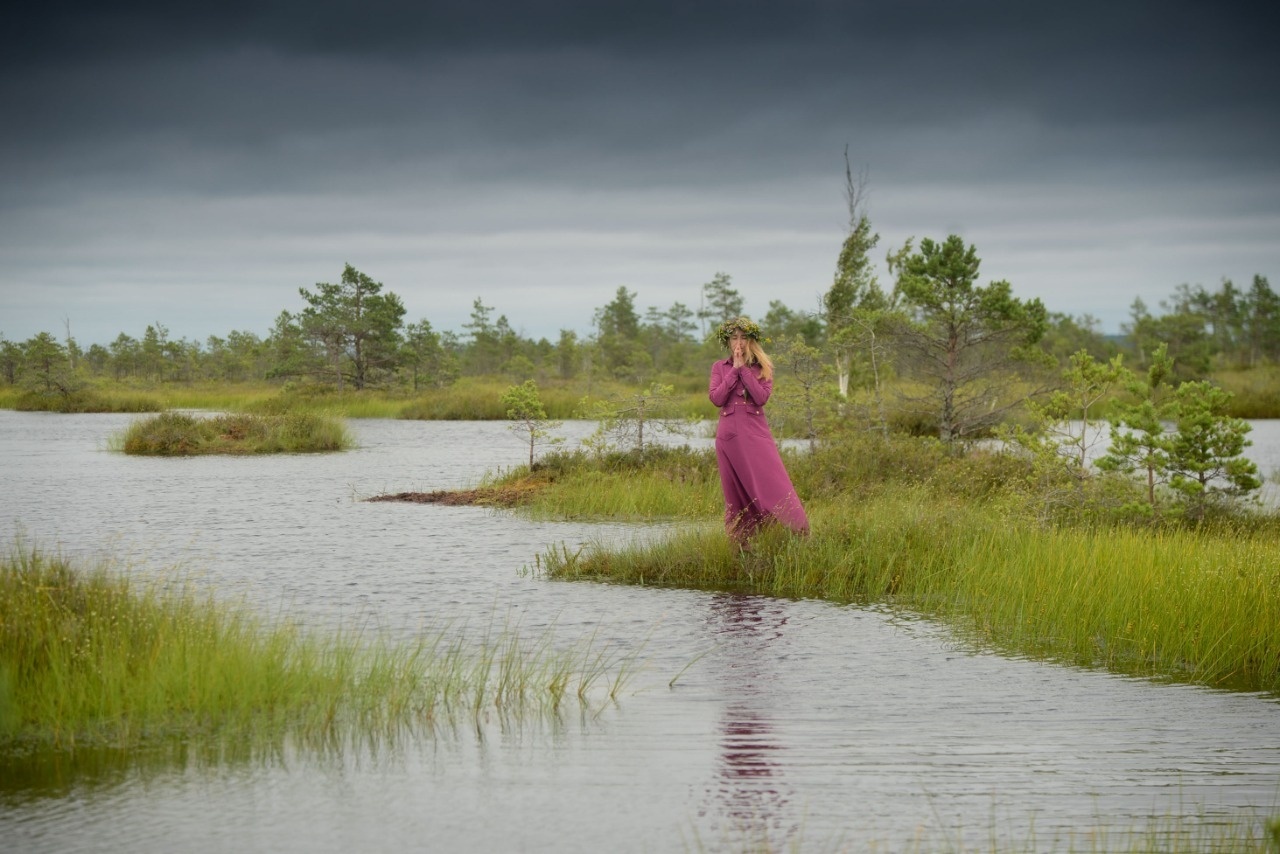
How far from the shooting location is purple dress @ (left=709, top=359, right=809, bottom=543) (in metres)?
12.2

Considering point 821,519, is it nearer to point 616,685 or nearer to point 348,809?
point 616,685

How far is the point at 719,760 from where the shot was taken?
661cm

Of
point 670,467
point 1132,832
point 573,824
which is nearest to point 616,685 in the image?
point 573,824

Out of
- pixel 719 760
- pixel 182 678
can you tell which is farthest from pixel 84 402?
pixel 719 760

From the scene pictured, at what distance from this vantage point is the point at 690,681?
8.51m

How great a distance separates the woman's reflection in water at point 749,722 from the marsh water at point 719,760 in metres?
0.02

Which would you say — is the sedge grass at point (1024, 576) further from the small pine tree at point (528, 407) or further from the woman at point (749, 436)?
the small pine tree at point (528, 407)

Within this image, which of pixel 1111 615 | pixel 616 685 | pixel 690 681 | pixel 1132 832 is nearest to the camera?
pixel 1132 832

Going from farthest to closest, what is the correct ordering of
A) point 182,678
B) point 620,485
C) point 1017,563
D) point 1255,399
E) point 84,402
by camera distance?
point 84,402, point 1255,399, point 620,485, point 1017,563, point 182,678

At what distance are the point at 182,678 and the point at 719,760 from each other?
330 cm

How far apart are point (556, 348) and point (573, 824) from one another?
92876 mm

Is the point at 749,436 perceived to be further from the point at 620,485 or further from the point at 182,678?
the point at 620,485

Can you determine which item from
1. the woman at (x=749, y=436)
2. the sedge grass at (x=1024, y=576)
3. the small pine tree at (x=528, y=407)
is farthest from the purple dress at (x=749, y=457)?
the small pine tree at (x=528, y=407)

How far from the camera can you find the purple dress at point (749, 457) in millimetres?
12203
